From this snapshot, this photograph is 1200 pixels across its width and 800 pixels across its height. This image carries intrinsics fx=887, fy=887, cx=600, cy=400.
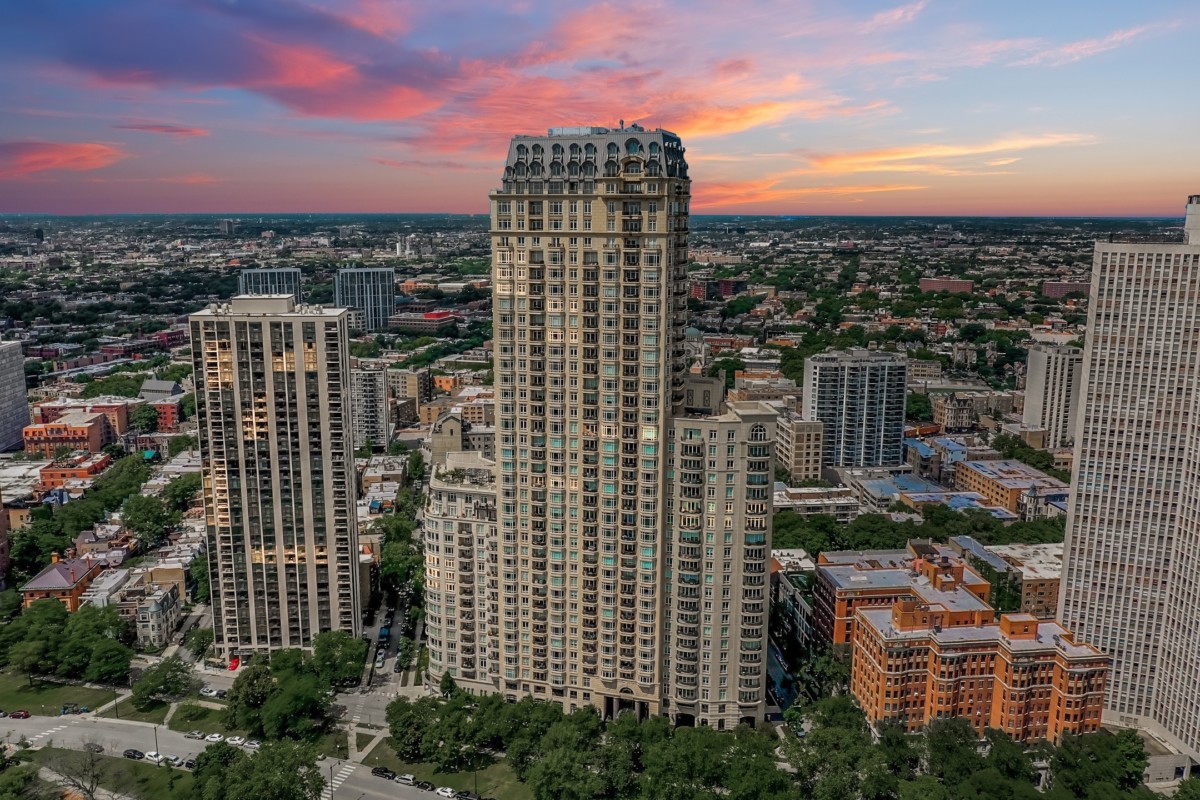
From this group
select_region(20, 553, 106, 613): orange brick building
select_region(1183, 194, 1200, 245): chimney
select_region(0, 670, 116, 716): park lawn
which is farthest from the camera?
select_region(20, 553, 106, 613): orange brick building

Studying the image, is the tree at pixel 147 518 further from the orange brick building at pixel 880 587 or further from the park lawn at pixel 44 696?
the orange brick building at pixel 880 587

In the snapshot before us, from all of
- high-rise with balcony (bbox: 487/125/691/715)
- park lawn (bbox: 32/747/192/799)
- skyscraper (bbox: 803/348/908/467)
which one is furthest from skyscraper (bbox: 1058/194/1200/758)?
park lawn (bbox: 32/747/192/799)

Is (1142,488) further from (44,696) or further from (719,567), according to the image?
(44,696)

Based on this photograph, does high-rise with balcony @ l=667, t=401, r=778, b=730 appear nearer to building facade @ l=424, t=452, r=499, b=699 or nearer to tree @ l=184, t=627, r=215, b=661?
building facade @ l=424, t=452, r=499, b=699

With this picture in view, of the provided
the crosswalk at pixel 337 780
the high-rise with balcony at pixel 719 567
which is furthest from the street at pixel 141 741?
the high-rise with balcony at pixel 719 567

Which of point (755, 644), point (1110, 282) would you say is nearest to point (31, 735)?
point (755, 644)
